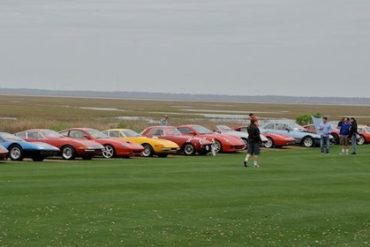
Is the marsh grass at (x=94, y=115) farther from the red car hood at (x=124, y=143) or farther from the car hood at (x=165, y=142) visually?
the red car hood at (x=124, y=143)

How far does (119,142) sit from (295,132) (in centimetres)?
1461

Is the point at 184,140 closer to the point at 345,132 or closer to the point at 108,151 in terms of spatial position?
the point at 108,151

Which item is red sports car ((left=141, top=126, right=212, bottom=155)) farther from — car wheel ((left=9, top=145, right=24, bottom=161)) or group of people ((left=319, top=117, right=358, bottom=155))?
car wheel ((left=9, top=145, right=24, bottom=161))

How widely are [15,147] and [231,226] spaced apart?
17772 mm

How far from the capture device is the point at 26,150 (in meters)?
29.2

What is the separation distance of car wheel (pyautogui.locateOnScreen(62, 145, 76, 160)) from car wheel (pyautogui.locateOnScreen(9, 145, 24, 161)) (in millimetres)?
2048

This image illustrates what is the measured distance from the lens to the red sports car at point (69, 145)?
1206 inches

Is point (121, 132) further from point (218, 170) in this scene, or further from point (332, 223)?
point (332, 223)

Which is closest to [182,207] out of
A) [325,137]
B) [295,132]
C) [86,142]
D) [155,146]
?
[86,142]

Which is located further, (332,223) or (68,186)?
(68,186)

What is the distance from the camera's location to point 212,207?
1524cm

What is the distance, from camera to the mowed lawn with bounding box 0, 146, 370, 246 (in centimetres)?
1198

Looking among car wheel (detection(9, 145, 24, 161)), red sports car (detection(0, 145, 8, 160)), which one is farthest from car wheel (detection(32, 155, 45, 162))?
red sports car (detection(0, 145, 8, 160))

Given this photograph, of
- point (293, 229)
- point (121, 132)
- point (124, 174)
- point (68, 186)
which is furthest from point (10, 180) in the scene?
point (121, 132)
